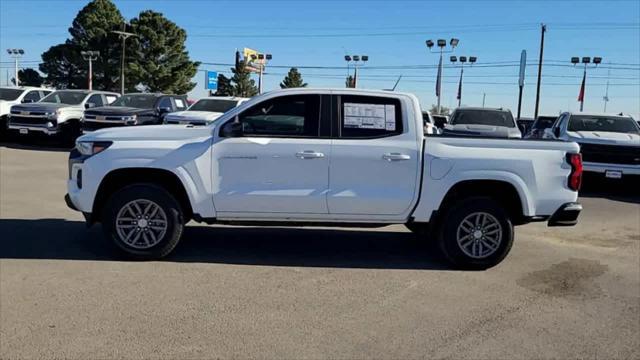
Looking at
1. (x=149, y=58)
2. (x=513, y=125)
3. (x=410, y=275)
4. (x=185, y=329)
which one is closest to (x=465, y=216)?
(x=410, y=275)

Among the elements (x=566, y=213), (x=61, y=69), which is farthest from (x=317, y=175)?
(x=61, y=69)

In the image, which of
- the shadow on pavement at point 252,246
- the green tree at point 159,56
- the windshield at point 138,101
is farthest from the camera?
the green tree at point 159,56

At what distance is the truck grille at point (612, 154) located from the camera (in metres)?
12.7

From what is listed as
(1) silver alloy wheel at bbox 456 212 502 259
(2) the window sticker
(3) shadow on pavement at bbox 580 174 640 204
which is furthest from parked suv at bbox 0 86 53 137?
(1) silver alloy wheel at bbox 456 212 502 259

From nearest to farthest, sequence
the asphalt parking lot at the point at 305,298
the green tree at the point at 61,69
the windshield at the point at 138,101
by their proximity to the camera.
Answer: the asphalt parking lot at the point at 305,298 → the windshield at the point at 138,101 → the green tree at the point at 61,69

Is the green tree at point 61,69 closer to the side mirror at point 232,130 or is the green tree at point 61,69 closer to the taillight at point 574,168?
the side mirror at point 232,130

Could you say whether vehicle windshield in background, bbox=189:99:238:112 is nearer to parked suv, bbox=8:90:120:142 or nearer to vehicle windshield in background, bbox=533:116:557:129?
parked suv, bbox=8:90:120:142

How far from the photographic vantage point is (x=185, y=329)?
4.40 meters

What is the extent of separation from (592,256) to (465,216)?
221 cm

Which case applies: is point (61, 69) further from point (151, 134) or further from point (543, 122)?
point (151, 134)

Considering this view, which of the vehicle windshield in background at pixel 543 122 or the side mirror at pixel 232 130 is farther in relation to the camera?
the vehicle windshield in background at pixel 543 122

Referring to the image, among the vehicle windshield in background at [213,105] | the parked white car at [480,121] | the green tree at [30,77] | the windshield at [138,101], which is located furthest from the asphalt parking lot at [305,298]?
the green tree at [30,77]

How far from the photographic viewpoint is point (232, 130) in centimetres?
603

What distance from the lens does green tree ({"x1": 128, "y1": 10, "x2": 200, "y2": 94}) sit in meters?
61.4
